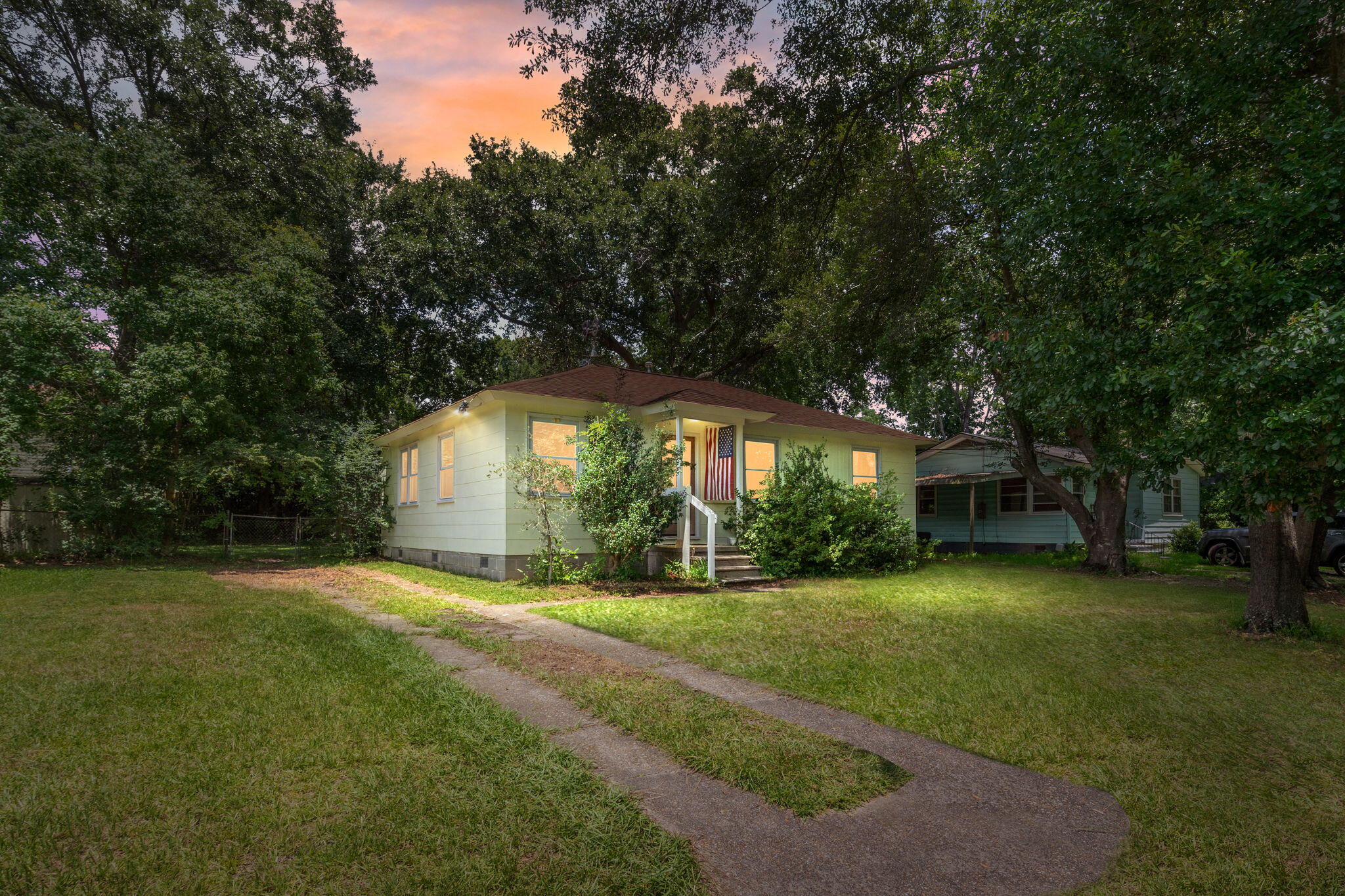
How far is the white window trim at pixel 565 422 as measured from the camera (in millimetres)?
11336

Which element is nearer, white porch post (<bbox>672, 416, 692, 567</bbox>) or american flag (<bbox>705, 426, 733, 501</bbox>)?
white porch post (<bbox>672, 416, 692, 567</bbox>)

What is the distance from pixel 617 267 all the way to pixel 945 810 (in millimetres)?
→ 19416

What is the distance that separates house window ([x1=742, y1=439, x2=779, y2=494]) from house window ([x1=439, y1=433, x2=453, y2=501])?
5984 millimetres

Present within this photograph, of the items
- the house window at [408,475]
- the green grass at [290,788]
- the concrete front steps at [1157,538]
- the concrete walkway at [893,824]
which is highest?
the house window at [408,475]

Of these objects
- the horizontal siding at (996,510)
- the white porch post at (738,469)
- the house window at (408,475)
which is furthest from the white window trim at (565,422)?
the horizontal siding at (996,510)

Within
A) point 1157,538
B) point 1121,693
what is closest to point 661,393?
point 1121,693

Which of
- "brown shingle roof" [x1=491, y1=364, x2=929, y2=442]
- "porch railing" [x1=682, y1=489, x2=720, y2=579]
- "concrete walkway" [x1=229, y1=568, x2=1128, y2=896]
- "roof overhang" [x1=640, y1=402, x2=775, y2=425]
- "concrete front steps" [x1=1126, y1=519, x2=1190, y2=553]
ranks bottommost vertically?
"concrete front steps" [x1=1126, y1=519, x2=1190, y2=553]

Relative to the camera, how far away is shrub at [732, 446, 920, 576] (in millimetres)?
12352

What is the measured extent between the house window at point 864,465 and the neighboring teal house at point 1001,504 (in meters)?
4.49

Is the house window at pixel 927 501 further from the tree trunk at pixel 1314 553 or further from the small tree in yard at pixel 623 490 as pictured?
the small tree in yard at pixel 623 490

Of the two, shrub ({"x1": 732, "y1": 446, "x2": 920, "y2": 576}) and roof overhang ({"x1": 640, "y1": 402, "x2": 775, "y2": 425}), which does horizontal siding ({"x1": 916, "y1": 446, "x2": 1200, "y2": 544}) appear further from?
roof overhang ({"x1": 640, "y1": 402, "x2": 775, "y2": 425})

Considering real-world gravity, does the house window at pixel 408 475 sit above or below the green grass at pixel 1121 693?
above

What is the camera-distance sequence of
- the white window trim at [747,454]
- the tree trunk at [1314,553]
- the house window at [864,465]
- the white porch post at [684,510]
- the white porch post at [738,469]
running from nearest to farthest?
1. the tree trunk at [1314,553]
2. the white porch post at [684,510]
3. the white porch post at [738,469]
4. the white window trim at [747,454]
5. the house window at [864,465]

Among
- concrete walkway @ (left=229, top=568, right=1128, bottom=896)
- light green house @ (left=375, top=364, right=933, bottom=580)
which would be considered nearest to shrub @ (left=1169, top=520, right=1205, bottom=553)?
light green house @ (left=375, top=364, right=933, bottom=580)
